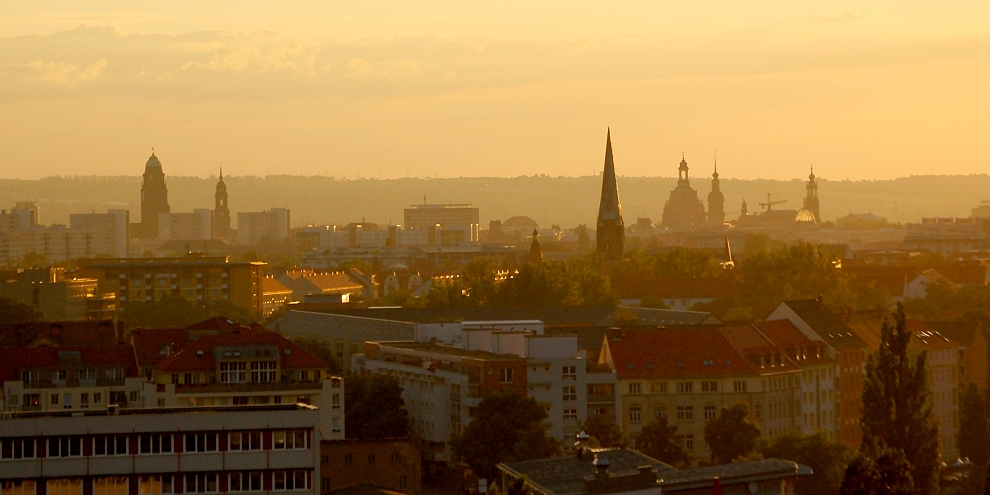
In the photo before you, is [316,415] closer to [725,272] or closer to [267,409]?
[267,409]

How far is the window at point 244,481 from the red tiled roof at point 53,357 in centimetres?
2251

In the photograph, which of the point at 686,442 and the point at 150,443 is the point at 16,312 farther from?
the point at 150,443

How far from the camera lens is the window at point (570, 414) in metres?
69.0

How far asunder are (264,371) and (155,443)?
21939 millimetres

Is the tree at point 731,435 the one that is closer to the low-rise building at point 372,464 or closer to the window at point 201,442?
the low-rise building at point 372,464

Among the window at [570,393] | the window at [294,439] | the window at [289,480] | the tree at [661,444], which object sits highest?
the window at [294,439]

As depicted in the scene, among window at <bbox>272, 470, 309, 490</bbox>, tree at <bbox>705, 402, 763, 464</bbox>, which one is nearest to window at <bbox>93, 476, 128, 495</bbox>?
window at <bbox>272, 470, 309, 490</bbox>

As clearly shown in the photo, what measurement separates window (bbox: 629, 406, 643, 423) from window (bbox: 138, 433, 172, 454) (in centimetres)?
2948

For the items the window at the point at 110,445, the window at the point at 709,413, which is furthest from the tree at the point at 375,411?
the window at the point at 110,445

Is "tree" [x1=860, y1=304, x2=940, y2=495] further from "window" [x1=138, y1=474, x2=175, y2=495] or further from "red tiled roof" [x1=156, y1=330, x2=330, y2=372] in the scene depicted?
"window" [x1=138, y1=474, x2=175, y2=495]

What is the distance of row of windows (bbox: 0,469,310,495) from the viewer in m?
41.7

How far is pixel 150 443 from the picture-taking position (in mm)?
42375

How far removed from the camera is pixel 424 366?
236 feet

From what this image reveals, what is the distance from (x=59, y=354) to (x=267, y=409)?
75.8 ft
